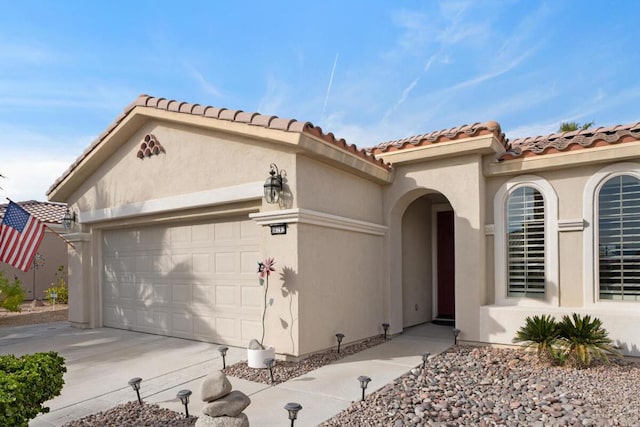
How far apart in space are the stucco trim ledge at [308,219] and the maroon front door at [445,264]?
3.83 meters

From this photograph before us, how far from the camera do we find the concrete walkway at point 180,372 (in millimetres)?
5023

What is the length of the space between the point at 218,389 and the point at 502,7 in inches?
328

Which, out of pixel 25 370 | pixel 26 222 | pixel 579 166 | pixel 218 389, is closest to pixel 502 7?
pixel 579 166

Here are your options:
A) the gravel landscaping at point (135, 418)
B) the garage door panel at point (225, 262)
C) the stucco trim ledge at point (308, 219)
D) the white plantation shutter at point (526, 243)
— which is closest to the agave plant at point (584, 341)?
the white plantation shutter at point (526, 243)

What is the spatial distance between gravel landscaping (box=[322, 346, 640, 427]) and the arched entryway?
12.6ft

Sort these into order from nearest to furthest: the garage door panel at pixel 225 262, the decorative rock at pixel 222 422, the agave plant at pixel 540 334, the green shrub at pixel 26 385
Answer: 1. the green shrub at pixel 26 385
2. the decorative rock at pixel 222 422
3. the agave plant at pixel 540 334
4. the garage door panel at pixel 225 262

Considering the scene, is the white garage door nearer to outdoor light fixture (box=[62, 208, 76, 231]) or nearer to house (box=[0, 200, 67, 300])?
outdoor light fixture (box=[62, 208, 76, 231])

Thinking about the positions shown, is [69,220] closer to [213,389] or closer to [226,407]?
[213,389]

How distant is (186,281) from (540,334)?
7056 millimetres

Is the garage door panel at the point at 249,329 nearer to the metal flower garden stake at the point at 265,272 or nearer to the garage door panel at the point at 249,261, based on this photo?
the metal flower garden stake at the point at 265,272

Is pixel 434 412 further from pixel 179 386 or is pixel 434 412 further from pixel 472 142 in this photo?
pixel 472 142

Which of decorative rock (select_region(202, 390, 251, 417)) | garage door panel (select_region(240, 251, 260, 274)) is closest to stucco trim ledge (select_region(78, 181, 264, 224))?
garage door panel (select_region(240, 251, 260, 274))

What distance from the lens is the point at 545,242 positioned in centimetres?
779

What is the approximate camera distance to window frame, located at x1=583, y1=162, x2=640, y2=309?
729cm
